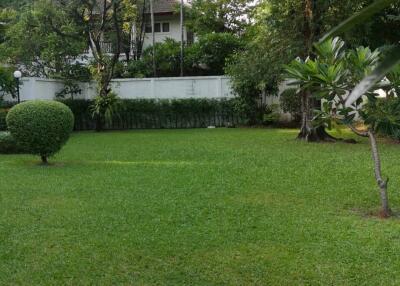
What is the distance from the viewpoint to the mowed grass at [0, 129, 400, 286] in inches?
160

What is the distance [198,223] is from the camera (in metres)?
5.45

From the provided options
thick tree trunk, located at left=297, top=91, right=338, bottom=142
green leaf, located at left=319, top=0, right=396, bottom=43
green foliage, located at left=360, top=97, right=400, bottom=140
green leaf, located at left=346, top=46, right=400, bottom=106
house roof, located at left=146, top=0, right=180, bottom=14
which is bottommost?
thick tree trunk, located at left=297, top=91, right=338, bottom=142

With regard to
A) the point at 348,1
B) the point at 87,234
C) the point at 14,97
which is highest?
the point at 348,1

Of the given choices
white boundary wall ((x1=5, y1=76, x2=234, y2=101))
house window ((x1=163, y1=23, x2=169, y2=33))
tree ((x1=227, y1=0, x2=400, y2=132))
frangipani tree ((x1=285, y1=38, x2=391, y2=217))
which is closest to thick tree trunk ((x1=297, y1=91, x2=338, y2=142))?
tree ((x1=227, y1=0, x2=400, y2=132))

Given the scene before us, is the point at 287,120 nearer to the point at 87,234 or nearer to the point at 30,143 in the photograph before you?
the point at 30,143

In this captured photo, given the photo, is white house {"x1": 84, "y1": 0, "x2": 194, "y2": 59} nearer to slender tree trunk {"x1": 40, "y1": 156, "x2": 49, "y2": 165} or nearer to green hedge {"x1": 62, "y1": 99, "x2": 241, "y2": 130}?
green hedge {"x1": 62, "y1": 99, "x2": 241, "y2": 130}

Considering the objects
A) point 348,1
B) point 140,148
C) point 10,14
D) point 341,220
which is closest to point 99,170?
point 140,148

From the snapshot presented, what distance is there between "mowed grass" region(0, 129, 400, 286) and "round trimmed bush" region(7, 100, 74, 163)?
1.38 feet

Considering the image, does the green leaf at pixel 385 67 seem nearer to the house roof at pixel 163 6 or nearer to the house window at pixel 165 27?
the house roof at pixel 163 6

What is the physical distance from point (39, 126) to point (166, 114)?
1097cm

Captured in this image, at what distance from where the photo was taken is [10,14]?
22.3 metres

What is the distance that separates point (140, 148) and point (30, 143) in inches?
145

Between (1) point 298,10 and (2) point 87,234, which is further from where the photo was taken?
(1) point 298,10

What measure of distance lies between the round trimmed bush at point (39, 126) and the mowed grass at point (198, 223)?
0.42 meters
